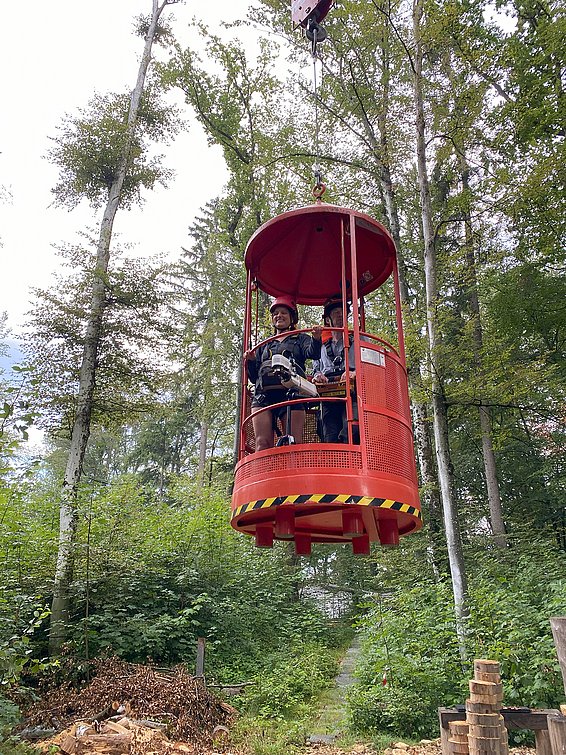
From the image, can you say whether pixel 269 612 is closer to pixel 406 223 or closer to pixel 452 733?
pixel 452 733

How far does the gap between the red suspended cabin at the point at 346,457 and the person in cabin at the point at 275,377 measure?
148 millimetres

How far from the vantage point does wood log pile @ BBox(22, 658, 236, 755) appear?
21.2 feet

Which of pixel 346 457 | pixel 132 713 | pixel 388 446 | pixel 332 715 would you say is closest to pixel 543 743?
pixel 388 446

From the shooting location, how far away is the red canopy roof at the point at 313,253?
470cm

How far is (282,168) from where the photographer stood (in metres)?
15.1

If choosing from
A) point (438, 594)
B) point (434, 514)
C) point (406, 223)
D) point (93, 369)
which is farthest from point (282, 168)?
point (438, 594)

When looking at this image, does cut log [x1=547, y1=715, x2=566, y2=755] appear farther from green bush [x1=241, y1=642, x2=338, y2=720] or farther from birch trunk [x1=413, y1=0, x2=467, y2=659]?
green bush [x1=241, y1=642, x2=338, y2=720]

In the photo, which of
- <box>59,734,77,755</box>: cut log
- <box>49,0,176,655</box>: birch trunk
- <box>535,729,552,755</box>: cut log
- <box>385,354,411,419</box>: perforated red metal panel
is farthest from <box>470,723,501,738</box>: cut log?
<box>49,0,176,655</box>: birch trunk

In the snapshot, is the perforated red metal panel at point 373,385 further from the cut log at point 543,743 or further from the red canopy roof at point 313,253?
the cut log at point 543,743

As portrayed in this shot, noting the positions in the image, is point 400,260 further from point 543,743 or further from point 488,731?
point 488,731

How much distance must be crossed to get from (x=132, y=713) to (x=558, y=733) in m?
6.01

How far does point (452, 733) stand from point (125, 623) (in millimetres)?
7231

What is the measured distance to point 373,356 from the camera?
4434 mm

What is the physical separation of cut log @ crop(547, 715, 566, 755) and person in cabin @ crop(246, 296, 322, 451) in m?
2.48
